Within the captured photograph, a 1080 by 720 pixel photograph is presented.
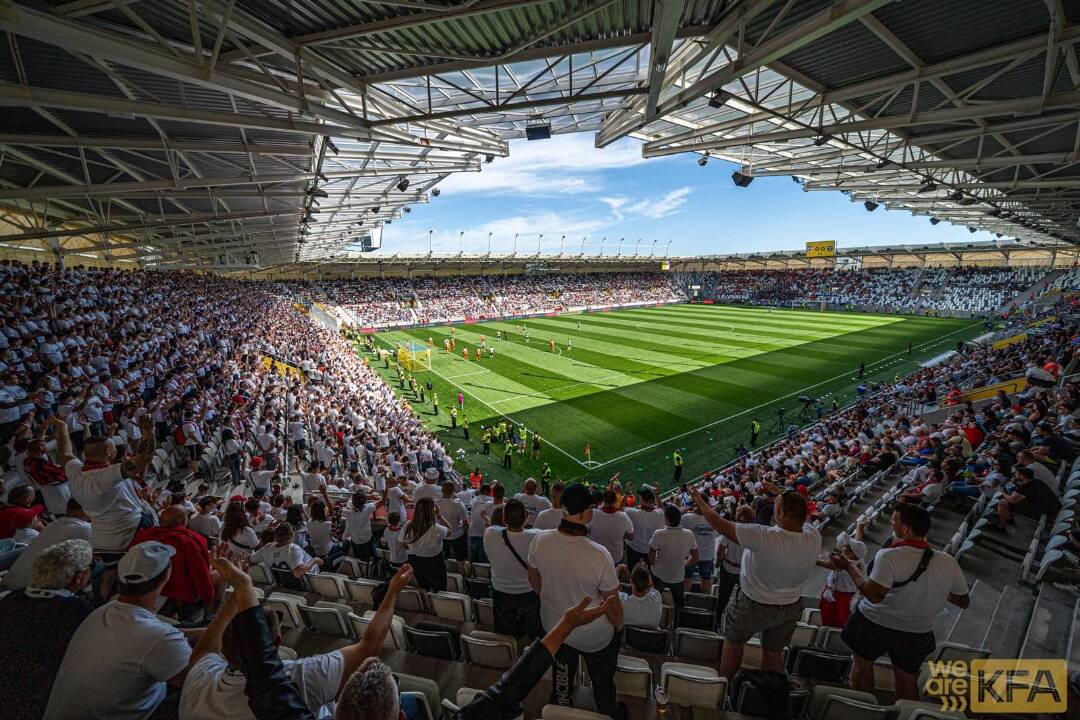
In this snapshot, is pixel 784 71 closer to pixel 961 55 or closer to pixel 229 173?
pixel 961 55

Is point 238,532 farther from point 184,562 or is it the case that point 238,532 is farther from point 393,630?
point 393,630

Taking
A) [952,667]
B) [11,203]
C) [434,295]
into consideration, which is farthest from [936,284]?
[11,203]

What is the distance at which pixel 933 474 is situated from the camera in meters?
8.09

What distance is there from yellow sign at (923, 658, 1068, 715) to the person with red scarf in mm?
5162

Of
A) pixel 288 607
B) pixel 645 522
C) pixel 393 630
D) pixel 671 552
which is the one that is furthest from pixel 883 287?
pixel 288 607

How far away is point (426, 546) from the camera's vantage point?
4.48 meters

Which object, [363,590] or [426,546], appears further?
[363,590]

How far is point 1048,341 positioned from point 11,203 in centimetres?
4072

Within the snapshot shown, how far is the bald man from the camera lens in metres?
3.15

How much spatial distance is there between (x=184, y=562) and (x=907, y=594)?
482 centimetres

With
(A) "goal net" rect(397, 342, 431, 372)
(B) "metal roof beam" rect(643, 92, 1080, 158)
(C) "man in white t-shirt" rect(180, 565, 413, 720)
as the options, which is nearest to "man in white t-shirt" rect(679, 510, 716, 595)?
(C) "man in white t-shirt" rect(180, 565, 413, 720)

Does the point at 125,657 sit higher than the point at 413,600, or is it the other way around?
the point at 125,657

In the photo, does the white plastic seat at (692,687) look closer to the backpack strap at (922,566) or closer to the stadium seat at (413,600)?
the backpack strap at (922,566)

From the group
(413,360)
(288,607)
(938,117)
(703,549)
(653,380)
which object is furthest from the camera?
(413,360)
